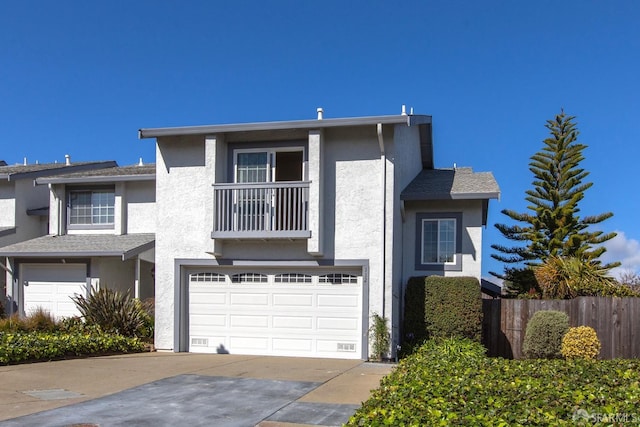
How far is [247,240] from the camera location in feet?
45.4

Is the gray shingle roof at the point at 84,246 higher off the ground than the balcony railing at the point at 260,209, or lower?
lower

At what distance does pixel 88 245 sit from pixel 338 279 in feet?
25.9

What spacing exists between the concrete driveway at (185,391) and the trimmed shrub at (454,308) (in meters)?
2.04

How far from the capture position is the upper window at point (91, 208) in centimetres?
1850

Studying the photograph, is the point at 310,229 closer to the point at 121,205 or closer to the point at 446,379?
the point at 446,379

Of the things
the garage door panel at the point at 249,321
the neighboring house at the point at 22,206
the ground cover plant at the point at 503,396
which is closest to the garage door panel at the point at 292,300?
the garage door panel at the point at 249,321

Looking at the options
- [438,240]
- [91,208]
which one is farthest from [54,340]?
[438,240]

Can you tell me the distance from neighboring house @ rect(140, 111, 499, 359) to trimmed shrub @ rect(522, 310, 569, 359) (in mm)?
1845

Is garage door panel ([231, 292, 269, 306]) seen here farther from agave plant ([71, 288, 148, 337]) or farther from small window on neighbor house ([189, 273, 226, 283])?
agave plant ([71, 288, 148, 337])

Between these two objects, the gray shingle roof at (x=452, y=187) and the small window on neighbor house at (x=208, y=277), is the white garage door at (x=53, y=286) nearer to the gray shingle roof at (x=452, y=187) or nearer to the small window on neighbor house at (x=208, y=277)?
the small window on neighbor house at (x=208, y=277)

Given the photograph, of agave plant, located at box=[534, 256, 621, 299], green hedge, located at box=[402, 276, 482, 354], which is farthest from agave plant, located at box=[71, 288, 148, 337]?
agave plant, located at box=[534, 256, 621, 299]

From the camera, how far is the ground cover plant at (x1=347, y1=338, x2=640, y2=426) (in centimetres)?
521

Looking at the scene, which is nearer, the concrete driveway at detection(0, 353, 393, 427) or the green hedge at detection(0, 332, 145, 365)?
the concrete driveway at detection(0, 353, 393, 427)

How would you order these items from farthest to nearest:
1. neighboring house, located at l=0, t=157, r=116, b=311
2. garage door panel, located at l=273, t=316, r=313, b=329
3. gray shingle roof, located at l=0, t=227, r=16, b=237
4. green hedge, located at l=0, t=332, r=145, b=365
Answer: neighboring house, located at l=0, t=157, r=116, b=311 < gray shingle roof, located at l=0, t=227, r=16, b=237 < garage door panel, located at l=273, t=316, r=313, b=329 < green hedge, located at l=0, t=332, r=145, b=365
